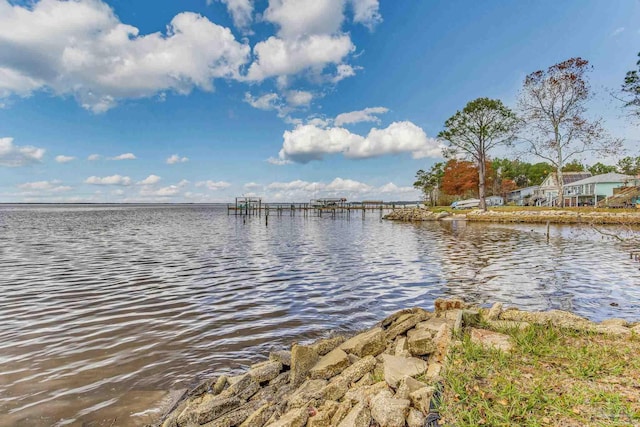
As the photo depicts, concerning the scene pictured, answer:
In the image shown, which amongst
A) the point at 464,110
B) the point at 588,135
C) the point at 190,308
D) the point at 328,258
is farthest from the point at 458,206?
the point at 190,308

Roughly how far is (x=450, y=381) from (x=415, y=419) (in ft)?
2.29

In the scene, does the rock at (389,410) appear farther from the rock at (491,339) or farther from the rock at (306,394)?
the rock at (491,339)

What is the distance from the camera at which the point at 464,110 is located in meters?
47.3

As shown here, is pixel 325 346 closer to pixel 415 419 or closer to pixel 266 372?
pixel 266 372

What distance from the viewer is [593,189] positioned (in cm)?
4884

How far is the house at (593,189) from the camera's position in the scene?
46.3 meters

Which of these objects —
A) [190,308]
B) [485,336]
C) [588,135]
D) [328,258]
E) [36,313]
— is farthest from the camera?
[588,135]

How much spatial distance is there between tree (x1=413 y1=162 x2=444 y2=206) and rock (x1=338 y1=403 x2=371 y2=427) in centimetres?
8310

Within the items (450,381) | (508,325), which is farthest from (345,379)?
(508,325)

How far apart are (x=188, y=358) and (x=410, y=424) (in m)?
4.86

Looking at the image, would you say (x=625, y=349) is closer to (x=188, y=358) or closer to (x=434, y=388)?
(x=434, y=388)

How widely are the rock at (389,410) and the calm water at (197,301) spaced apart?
3.70 m

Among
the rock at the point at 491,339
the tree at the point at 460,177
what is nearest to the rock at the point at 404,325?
the rock at the point at 491,339

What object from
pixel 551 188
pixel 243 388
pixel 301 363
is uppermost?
pixel 551 188
